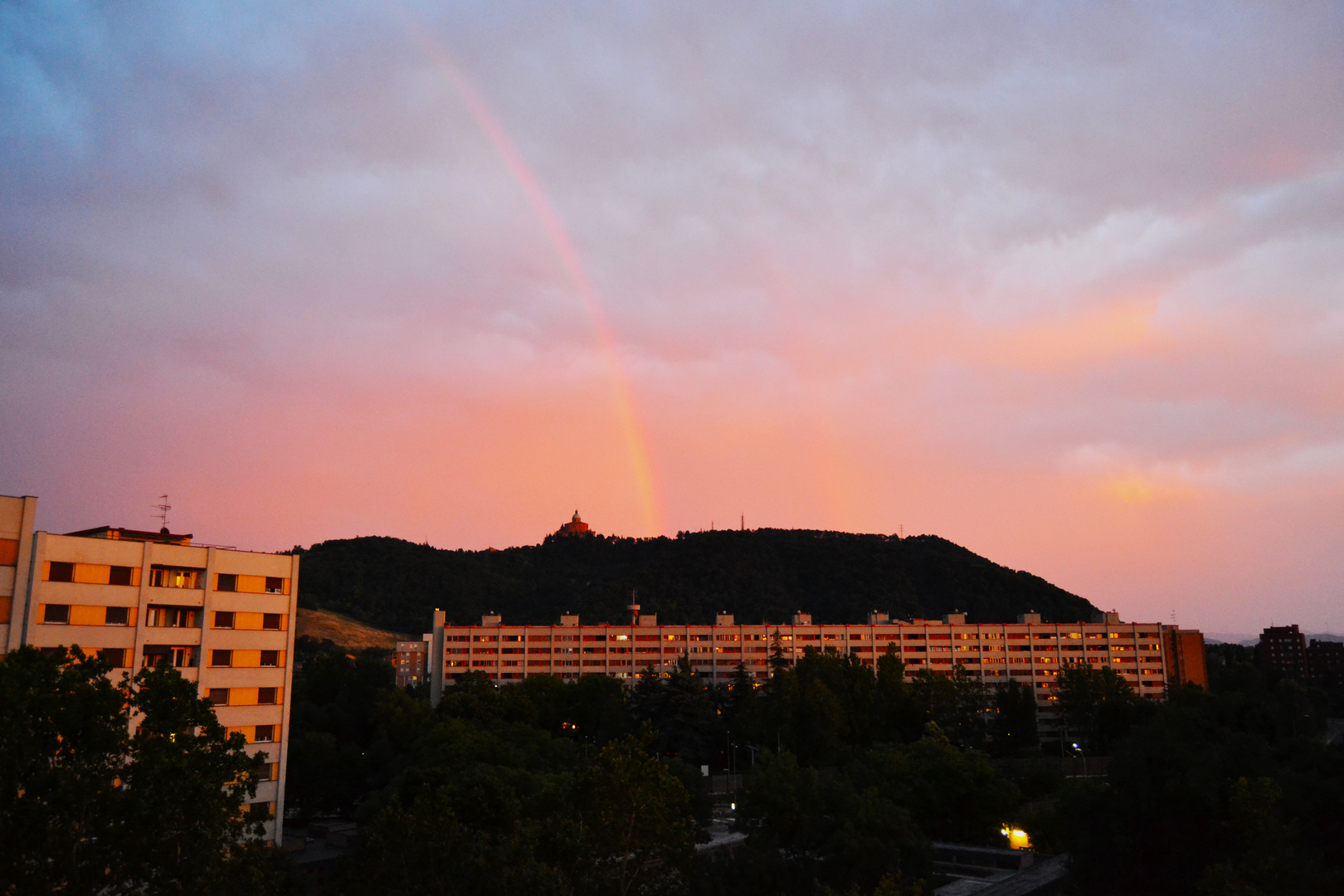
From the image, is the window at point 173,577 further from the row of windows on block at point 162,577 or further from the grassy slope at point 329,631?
the grassy slope at point 329,631

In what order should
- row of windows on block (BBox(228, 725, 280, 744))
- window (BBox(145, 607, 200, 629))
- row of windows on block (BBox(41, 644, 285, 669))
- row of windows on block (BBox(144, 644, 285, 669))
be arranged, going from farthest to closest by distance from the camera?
row of windows on block (BBox(228, 725, 280, 744))
window (BBox(145, 607, 200, 629))
row of windows on block (BBox(144, 644, 285, 669))
row of windows on block (BBox(41, 644, 285, 669))

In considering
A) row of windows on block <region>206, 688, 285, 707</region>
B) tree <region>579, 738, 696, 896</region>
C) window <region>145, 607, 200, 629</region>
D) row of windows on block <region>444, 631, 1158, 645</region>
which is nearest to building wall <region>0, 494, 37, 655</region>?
window <region>145, 607, 200, 629</region>

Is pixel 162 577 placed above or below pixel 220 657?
above

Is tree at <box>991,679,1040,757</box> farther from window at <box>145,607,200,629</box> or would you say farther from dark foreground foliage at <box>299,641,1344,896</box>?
window at <box>145,607,200,629</box>

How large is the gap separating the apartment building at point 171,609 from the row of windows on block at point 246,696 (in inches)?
1.8

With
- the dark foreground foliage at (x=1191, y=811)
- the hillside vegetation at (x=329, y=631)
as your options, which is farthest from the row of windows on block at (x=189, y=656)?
the hillside vegetation at (x=329, y=631)

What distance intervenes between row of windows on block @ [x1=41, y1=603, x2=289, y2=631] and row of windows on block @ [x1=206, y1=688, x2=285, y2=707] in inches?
131

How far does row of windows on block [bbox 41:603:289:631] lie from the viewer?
4509 centimetres

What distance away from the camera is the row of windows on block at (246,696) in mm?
50906

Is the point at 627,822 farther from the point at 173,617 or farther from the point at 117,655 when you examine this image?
the point at 173,617

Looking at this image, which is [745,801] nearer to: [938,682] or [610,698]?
[610,698]

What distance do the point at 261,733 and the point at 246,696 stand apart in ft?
7.22

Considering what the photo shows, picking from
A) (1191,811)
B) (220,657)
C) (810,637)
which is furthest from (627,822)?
(810,637)

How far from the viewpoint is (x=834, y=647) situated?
142750 millimetres
